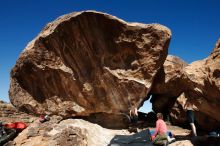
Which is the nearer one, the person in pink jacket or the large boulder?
the person in pink jacket

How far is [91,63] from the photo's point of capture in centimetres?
1702

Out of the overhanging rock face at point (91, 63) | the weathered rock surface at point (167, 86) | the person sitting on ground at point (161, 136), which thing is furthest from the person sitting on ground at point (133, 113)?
the person sitting on ground at point (161, 136)

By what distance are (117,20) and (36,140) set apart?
862cm

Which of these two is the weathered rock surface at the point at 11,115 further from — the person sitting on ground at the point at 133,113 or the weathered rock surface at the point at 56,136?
the person sitting on ground at the point at 133,113

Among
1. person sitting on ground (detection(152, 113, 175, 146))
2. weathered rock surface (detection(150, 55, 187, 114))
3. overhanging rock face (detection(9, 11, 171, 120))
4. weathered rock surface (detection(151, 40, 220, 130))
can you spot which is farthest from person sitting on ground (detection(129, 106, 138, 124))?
person sitting on ground (detection(152, 113, 175, 146))

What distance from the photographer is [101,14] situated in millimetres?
16281

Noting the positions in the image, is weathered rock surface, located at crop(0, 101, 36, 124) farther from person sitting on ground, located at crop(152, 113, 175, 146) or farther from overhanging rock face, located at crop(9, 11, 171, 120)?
person sitting on ground, located at crop(152, 113, 175, 146)

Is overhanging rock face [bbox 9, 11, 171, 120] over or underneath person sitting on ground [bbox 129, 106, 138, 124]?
over

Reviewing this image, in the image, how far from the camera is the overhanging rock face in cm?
1647

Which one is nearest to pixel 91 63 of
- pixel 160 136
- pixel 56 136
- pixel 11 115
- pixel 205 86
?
pixel 11 115

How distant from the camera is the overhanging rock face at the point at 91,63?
16.5 m

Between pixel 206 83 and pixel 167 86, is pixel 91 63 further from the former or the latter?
pixel 206 83

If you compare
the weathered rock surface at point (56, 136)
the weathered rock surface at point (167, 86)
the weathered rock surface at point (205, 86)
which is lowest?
the weathered rock surface at point (56, 136)

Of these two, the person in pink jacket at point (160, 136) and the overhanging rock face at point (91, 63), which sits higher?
the overhanging rock face at point (91, 63)
